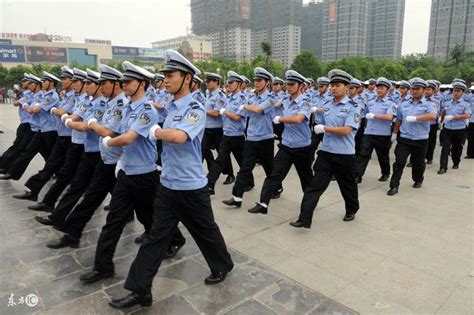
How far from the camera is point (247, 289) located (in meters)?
3.23

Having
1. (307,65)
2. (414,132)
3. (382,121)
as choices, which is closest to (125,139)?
(414,132)

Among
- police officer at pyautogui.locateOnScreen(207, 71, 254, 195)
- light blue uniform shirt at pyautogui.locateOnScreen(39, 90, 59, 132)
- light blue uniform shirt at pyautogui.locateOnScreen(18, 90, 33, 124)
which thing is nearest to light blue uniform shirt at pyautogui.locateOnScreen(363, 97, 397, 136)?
police officer at pyautogui.locateOnScreen(207, 71, 254, 195)

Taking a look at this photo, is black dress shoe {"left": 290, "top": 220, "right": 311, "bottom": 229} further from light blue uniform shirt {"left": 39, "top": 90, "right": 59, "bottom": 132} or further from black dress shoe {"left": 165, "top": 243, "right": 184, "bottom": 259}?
light blue uniform shirt {"left": 39, "top": 90, "right": 59, "bottom": 132}

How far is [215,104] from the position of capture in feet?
21.7

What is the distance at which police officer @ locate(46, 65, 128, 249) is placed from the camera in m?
3.53

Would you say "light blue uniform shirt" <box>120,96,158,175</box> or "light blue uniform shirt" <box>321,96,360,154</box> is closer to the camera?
"light blue uniform shirt" <box>120,96,158,175</box>

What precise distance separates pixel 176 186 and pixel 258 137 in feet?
8.86

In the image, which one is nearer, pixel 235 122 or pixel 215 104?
pixel 235 122

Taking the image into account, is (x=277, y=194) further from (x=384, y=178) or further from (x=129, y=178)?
(x=129, y=178)

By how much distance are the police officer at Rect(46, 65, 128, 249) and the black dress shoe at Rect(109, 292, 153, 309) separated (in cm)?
123

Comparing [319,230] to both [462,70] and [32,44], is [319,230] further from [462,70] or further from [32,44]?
[32,44]

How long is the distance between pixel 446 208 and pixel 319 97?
3.80m

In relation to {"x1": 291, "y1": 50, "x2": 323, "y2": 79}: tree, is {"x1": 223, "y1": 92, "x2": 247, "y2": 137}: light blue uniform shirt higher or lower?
lower

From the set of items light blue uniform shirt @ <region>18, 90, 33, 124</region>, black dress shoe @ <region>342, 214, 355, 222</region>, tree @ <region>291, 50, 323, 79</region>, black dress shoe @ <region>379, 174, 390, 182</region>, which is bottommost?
black dress shoe @ <region>379, 174, 390, 182</region>
